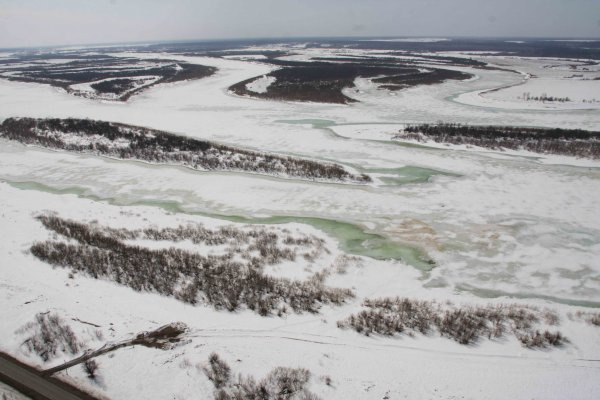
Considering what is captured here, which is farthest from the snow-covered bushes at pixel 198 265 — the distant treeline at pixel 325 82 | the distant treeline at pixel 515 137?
the distant treeline at pixel 325 82

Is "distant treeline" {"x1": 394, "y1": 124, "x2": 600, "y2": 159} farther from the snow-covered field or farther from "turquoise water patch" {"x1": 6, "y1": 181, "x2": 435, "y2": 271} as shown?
"turquoise water patch" {"x1": 6, "y1": 181, "x2": 435, "y2": 271}

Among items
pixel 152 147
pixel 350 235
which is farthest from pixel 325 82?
pixel 350 235

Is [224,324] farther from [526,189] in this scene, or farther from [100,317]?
[526,189]

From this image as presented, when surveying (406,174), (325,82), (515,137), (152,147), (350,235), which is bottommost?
(350,235)

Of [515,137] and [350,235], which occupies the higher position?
[515,137]

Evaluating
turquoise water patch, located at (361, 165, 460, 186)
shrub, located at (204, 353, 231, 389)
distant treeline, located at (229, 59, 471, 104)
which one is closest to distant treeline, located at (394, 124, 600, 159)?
turquoise water patch, located at (361, 165, 460, 186)

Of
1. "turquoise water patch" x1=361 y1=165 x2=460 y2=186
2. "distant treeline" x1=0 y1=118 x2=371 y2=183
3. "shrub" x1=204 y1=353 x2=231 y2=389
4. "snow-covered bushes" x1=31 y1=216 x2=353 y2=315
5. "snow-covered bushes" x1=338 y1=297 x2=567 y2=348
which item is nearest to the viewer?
"shrub" x1=204 y1=353 x2=231 y2=389

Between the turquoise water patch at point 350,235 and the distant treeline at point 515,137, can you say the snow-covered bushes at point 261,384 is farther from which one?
the distant treeline at point 515,137

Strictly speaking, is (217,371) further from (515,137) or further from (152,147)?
(515,137)
